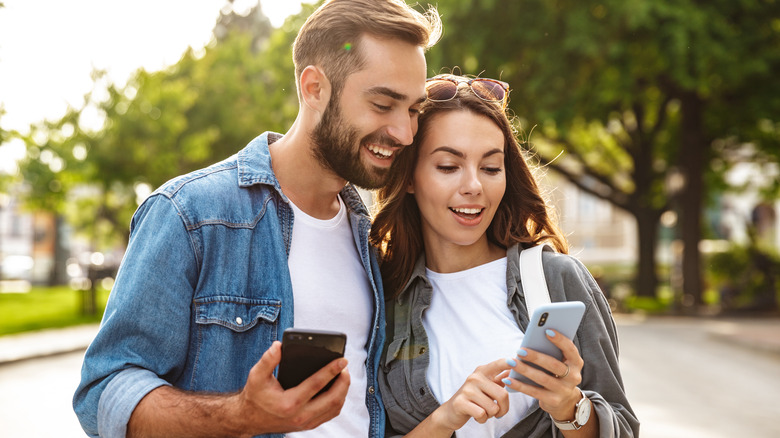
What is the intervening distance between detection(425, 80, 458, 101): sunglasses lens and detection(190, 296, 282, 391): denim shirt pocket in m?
1.16

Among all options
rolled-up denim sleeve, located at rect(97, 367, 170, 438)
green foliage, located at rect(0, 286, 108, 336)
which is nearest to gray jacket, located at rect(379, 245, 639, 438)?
rolled-up denim sleeve, located at rect(97, 367, 170, 438)

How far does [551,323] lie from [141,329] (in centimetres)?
118

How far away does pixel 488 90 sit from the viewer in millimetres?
3412

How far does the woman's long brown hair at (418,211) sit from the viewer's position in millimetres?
3326

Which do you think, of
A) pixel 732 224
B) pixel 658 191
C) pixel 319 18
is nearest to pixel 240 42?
pixel 658 191

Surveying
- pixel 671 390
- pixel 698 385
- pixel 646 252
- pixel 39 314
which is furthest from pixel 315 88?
pixel 646 252

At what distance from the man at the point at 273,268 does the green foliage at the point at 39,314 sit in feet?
51.4

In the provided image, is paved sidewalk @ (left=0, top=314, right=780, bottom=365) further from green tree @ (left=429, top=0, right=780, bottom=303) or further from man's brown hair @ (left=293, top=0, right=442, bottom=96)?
man's brown hair @ (left=293, top=0, right=442, bottom=96)

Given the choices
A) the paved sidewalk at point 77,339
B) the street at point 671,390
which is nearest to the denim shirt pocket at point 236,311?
the street at point 671,390

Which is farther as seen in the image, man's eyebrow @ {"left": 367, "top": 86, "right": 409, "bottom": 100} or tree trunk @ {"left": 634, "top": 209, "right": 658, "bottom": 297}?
tree trunk @ {"left": 634, "top": 209, "right": 658, "bottom": 297}

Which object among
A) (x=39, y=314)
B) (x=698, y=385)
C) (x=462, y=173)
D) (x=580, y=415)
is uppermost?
(x=462, y=173)

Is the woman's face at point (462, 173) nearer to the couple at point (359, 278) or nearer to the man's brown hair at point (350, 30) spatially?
the couple at point (359, 278)

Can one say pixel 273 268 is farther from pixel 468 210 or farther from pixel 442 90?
pixel 442 90

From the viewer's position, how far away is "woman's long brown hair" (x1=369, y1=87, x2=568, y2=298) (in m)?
3.33
